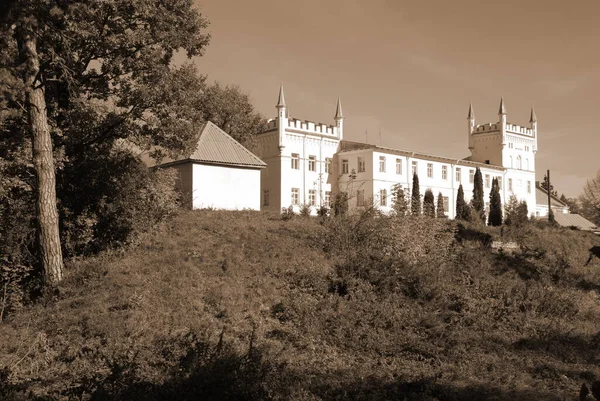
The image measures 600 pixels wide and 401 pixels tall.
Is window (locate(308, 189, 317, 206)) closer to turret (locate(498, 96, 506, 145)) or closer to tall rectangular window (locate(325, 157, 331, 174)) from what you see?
tall rectangular window (locate(325, 157, 331, 174))

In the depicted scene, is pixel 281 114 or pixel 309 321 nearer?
pixel 309 321

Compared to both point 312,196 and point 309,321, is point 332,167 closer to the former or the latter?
point 312,196

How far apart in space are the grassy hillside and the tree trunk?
0.79 m

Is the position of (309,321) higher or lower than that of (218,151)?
lower

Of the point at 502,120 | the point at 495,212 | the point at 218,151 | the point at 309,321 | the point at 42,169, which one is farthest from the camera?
the point at 502,120

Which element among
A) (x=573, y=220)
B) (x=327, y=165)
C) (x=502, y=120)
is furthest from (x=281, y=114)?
(x=573, y=220)

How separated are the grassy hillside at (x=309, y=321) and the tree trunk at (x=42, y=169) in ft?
2.59

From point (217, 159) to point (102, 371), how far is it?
69.3 feet

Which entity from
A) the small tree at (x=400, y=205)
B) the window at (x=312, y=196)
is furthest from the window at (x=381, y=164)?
the small tree at (x=400, y=205)

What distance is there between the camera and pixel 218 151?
100 feet

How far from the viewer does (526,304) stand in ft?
49.2

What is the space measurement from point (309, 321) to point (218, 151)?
19.3 m

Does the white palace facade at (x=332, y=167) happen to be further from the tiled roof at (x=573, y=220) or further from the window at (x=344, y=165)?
the tiled roof at (x=573, y=220)

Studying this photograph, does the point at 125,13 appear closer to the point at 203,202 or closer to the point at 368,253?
the point at 368,253
